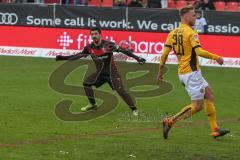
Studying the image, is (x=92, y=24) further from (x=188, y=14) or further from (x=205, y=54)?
(x=205, y=54)

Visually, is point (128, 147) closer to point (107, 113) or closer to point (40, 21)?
point (107, 113)

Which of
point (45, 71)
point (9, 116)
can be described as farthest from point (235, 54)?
point (9, 116)

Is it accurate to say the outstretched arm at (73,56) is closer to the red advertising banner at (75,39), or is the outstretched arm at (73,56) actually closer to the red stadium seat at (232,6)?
the red advertising banner at (75,39)

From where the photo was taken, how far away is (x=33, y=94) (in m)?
17.5

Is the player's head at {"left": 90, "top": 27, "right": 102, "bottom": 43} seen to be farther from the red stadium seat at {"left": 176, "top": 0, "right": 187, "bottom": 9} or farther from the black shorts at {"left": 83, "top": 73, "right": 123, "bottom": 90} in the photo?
the red stadium seat at {"left": 176, "top": 0, "right": 187, "bottom": 9}

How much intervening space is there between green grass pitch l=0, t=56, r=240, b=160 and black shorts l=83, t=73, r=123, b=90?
628 mm

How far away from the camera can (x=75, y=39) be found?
26.9 meters

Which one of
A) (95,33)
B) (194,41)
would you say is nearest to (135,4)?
(95,33)

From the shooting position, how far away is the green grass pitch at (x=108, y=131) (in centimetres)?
1034

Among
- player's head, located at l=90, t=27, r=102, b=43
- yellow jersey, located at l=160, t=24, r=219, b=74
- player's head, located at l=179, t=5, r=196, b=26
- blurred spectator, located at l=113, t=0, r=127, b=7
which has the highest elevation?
player's head, located at l=179, t=5, r=196, b=26

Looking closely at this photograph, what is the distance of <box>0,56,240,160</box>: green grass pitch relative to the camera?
33.9 ft

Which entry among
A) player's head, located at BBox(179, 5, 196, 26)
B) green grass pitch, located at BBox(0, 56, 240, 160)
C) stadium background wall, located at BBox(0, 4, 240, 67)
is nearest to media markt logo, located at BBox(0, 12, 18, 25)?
stadium background wall, located at BBox(0, 4, 240, 67)

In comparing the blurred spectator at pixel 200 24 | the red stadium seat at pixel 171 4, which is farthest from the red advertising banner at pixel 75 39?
the red stadium seat at pixel 171 4

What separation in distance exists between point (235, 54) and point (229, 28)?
9.80 ft
